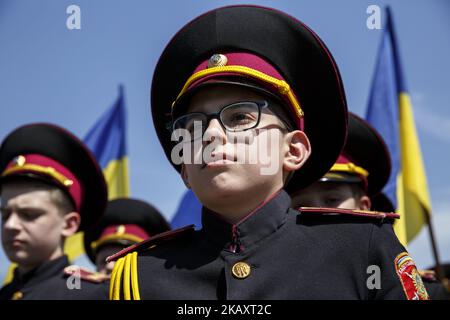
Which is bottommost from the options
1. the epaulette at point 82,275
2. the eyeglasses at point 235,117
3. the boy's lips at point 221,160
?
the epaulette at point 82,275

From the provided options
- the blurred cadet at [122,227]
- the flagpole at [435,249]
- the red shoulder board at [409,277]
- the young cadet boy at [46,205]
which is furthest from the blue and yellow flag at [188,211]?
the red shoulder board at [409,277]

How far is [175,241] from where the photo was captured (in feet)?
10.8

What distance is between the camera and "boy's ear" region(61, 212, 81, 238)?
211 inches

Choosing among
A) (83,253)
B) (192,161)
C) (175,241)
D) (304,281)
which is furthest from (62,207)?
(83,253)

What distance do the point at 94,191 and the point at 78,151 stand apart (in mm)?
382

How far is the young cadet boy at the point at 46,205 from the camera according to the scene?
5082 millimetres

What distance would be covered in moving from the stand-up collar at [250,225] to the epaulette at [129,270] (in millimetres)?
264

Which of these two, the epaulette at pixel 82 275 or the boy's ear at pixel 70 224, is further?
the boy's ear at pixel 70 224

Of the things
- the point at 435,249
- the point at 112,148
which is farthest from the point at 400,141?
the point at 112,148

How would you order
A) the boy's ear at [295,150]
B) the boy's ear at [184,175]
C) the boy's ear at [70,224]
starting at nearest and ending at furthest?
the boy's ear at [295,150]
the boy's ear at [184,175]
the boy's ear at [70,224]

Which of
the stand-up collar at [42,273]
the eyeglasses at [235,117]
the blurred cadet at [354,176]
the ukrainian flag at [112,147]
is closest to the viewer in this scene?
the eyeglasses at [235,117]

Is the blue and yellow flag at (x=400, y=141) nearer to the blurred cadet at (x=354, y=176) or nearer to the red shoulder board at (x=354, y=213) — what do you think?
the blurred cadet at (x=354, y=176)
